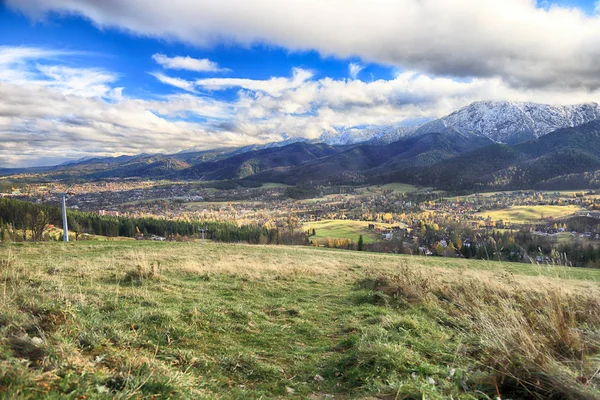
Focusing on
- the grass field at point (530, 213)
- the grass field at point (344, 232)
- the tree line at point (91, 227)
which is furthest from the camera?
the grass field at point (530, 213)

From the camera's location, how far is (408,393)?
3.76 meters

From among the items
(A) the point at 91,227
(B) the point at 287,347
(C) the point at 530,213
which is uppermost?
(B) the point at 287,347

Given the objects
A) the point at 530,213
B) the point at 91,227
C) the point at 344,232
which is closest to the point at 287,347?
the point at 91,227

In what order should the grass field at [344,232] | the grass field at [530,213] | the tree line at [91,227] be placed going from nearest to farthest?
the tree line at [91,227]
the grass field at [344,232]
the grass field at [530,213]

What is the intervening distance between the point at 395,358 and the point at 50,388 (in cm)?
440

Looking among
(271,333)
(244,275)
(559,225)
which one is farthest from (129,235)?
(559,225)

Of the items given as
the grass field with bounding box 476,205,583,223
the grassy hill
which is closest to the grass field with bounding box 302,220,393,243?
the grass field with bounding box 476,205,583,223

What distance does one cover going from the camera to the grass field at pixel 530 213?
127394 millimetres

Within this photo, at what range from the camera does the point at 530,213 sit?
137 meters

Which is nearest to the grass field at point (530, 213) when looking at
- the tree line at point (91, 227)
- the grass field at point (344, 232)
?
the grass field at point (344, 232)

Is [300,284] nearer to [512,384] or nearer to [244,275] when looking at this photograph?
[244,275]

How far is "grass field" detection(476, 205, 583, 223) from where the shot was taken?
5016 inches

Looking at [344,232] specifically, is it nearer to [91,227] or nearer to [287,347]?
[91,227]

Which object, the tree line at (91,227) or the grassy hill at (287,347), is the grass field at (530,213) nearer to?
the tree line at (91,227)
